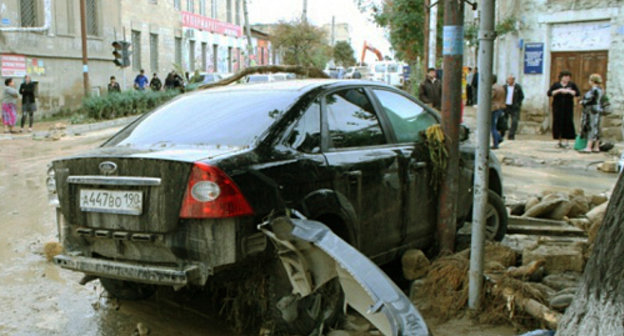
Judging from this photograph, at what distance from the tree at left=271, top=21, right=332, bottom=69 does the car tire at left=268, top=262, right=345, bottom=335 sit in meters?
43.3

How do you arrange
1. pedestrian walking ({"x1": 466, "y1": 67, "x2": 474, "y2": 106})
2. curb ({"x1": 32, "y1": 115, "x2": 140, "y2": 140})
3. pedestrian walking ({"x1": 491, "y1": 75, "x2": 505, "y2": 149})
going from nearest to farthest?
pedestrian walking ({"x1": 491, "y1": 75, "x2": 505, "y2": 149})
curb ({"x1": 32, "y1": 115, "x2": 140, "y2": 140})
pedestrian walking ({"x1": 466, "y1": 67, "x2": 474, "y2": 106})

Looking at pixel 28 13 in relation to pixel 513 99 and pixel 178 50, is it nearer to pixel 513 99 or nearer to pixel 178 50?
pixel 178 50

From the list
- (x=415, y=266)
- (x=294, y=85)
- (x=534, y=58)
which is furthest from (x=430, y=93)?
(x=294, y=85)

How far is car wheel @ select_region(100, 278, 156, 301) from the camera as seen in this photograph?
4.68 meters

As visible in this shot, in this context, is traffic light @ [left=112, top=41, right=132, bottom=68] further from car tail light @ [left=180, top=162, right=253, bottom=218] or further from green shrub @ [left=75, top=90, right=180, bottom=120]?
car tail light @ [left=180, top=162, right=253, bottom=218]

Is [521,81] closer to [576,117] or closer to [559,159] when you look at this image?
[576,117]

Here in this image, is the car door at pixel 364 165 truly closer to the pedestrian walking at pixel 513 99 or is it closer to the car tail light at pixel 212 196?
the car tail light at pixel 212 196

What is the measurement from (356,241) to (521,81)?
50.8 feet

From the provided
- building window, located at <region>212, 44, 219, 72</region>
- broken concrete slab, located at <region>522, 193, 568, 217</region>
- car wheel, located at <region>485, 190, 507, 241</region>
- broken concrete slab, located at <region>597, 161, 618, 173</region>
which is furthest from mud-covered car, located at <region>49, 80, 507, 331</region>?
building window, located at <region>212, 44, 219, 72</region>

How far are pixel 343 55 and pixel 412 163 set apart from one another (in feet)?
241

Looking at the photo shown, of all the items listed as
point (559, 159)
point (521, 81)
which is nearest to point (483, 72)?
point (559, 159)

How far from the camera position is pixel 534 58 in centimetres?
1784

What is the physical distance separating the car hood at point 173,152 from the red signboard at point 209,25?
37323 millimetres

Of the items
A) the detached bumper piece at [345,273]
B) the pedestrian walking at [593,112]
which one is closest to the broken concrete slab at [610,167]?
the pedestrian walking at [593,112]
